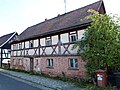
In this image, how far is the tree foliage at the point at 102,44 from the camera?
513 inches

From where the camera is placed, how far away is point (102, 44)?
43.0 ft

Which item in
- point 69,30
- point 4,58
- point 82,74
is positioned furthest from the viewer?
point 4,58

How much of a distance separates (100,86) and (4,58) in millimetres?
29373

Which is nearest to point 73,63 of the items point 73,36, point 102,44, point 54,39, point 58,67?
point 58,67

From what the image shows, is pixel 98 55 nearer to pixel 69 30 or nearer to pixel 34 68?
pixel 69 30

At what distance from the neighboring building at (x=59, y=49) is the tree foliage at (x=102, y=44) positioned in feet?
7.43

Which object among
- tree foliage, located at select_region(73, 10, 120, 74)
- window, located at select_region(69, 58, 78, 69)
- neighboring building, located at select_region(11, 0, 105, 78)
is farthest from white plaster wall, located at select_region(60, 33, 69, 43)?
tree foliage, located at select_region(73, 10, 120, 74)

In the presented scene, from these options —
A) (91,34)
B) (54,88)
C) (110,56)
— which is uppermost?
(91,34)

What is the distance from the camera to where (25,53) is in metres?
27.1

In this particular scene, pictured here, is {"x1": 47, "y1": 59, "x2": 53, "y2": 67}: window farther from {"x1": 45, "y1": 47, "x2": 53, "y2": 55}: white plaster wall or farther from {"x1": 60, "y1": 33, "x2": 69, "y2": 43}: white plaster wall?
{"x1": 60, "y1": 33, "x2": 69, "y2": 43}: white plaster wall

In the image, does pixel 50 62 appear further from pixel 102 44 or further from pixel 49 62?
pixel 102 44

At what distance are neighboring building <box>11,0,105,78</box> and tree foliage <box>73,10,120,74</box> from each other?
2263mm

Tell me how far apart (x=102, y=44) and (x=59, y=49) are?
689 cm

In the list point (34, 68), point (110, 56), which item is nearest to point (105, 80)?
point (110, 56)
